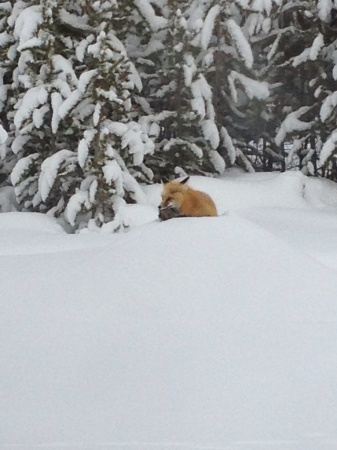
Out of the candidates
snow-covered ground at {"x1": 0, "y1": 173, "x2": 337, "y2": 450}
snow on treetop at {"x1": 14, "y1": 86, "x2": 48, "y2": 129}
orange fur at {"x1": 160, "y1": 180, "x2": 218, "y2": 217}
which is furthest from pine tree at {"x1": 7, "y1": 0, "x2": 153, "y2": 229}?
snow-covered ground at {"x1": 0, "y1": 173, "x2": 337, "y2": 450}

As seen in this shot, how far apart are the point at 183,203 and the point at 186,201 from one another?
5 cm

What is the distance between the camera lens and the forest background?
1145cm

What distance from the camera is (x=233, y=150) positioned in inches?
566

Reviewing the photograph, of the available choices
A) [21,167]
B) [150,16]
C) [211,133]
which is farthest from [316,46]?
[21,167]

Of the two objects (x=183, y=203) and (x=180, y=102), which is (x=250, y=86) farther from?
(x=183, y=203)

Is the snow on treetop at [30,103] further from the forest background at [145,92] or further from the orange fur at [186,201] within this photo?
the orange fur at [186,201]

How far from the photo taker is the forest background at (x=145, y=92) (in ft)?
37.6

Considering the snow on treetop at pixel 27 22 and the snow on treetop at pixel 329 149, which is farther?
the snow on treetop at pixel 329 149

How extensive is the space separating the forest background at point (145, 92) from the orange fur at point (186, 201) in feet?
11.9

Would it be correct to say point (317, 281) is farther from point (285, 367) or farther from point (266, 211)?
point (266, 211)

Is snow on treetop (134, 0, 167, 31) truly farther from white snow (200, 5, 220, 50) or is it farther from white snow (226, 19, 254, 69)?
white snow (226, 19, 254, 69)

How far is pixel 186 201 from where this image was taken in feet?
24.2

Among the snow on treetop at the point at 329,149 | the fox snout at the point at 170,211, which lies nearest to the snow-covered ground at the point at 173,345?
the fox snout at the point at 170,211

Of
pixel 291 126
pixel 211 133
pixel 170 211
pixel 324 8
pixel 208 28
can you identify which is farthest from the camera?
pixel 291 126
